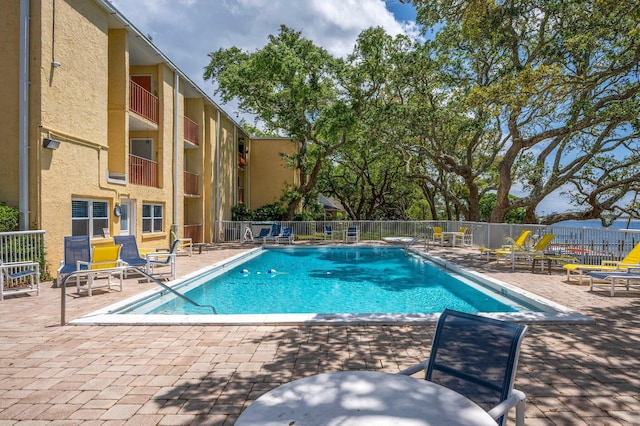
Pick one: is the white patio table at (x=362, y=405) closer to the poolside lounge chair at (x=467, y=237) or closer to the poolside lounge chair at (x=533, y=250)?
the poolside lounge chair at (x=533, y=250)

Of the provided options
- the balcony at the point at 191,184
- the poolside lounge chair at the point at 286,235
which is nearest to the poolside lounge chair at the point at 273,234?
the poolside lounge chair at the point at 286,235

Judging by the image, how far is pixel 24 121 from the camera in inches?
312

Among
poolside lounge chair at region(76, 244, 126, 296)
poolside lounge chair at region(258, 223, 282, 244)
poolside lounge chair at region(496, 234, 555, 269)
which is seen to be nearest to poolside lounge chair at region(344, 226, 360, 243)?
poolside lounge chair at region(258, 223, 282, 244)

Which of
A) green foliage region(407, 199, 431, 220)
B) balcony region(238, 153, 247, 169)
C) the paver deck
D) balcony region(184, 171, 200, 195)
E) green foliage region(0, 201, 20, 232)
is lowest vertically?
the paver deck

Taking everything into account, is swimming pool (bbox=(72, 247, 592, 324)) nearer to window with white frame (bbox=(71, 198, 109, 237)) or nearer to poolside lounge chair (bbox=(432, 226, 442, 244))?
window with white frame (bbox=(71, 198, 109, 237))

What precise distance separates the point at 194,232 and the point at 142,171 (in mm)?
4965

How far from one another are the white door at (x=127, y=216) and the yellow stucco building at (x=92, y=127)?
1.3 inches

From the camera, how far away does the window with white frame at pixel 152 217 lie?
12.8 metres

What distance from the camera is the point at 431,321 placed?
5062 millimetres

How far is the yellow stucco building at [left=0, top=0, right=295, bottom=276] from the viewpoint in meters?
7.98

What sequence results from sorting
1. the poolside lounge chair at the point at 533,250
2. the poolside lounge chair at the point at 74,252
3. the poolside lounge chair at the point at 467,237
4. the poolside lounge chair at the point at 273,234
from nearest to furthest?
the poolside lounge chair at the point at 74,252
the poolside lounge chair at the point at 533,250
the poolside lounge chair at the point at 467,237
the poolside lounge chair at the point at 273,234

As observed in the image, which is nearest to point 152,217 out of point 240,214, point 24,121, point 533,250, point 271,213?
point 24,121

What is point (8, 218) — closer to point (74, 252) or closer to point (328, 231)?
point (74, 252)

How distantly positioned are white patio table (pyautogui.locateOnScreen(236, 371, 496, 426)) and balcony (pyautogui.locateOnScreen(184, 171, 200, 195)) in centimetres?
1561
